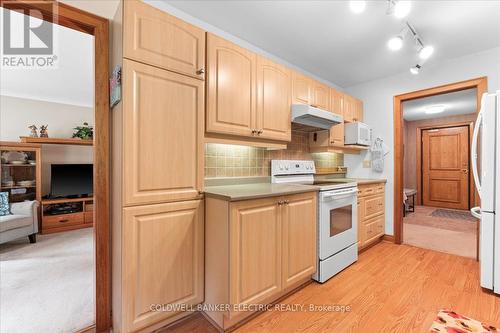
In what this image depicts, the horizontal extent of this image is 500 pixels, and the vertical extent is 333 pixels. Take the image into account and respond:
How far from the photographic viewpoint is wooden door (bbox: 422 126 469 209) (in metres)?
5.59

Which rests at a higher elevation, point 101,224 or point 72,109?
point 72,109

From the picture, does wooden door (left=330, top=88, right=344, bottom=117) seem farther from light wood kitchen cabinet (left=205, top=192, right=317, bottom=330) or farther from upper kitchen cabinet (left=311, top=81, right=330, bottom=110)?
light wood kitchen cabinet (left=205, top=192, right=317, bottom=330)

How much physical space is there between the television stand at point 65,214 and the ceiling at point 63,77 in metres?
1.94

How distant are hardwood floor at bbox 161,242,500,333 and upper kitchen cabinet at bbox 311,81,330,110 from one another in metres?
1.90

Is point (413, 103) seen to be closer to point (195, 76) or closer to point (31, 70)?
point (195, 76)

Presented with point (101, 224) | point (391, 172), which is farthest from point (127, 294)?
point (391, 172)

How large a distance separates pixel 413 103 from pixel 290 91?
3744 mm

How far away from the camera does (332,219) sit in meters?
2.28

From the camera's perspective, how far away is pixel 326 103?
2951 millimetres

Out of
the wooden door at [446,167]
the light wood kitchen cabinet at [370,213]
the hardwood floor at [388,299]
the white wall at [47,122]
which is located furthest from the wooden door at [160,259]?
the wooden door at [446,167]

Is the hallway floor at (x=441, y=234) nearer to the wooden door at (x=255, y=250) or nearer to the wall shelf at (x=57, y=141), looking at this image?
the wooden door at (x=255, y=250)

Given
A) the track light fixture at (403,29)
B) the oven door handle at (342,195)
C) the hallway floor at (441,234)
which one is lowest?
the hallway floor at (441,234)

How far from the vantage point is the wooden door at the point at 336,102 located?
305 centimetres

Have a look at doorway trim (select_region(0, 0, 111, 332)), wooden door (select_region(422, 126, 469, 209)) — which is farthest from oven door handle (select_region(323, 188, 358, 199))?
wooden door (select_region(422, 126, 469, 209))
